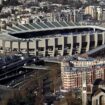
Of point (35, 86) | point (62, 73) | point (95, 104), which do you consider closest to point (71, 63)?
point (62, 73)

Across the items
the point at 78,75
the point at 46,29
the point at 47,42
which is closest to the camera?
the point at 78,75

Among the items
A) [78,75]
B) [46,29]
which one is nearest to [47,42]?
[46,29]

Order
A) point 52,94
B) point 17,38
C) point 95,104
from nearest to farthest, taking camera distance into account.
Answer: point 95,104 < point 52,94 < point 17,38

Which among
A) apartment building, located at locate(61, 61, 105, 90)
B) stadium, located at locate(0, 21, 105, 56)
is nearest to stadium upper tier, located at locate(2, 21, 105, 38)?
stadium, located at locate(0, 21, 105, 56)

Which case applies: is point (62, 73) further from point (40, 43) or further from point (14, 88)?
point (40, 43)

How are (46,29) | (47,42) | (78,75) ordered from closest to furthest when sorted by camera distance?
(78,75) < (47,42) < (46,29)

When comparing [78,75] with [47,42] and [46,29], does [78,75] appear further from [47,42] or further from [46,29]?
[46,29]

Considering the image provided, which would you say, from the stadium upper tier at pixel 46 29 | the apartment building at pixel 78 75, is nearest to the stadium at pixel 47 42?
the stadium upper tier at pixel 46 29

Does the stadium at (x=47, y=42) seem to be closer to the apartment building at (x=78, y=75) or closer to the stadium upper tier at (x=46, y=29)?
the stadium upper tier at (x=46, y=29)
